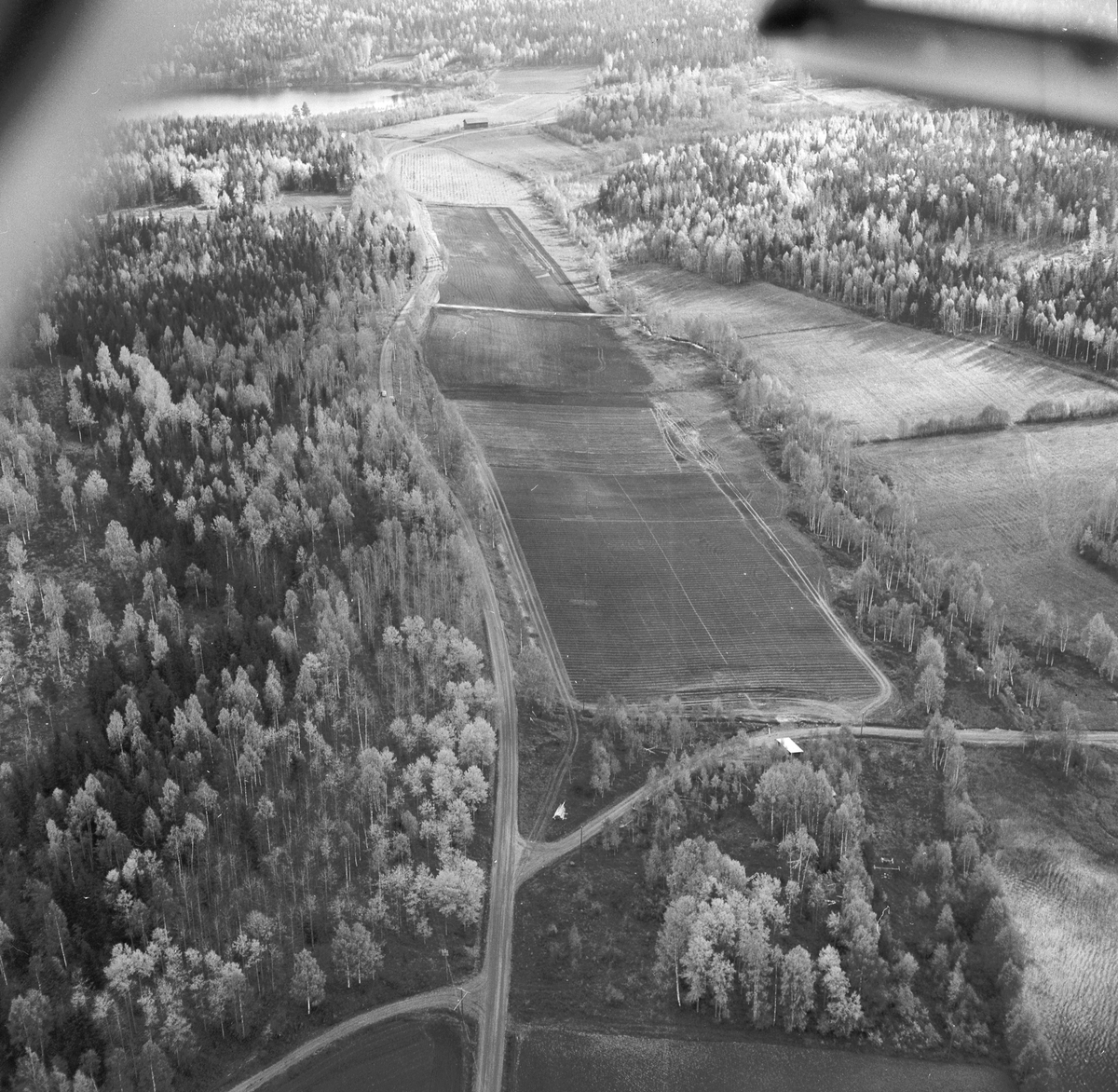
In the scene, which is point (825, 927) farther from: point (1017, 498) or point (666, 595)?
point (1017, 498)

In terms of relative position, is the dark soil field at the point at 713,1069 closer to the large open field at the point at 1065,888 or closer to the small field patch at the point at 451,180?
the large open field at the point at 1065,888

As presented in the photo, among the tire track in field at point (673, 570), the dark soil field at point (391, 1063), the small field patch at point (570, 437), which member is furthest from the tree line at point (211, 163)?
the dark soil field at point (391, 1063)

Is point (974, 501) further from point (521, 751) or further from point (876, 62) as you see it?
point (876, 62)

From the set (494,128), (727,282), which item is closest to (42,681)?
(727,282)

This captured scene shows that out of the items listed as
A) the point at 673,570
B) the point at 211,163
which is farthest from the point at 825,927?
the point at 211,163

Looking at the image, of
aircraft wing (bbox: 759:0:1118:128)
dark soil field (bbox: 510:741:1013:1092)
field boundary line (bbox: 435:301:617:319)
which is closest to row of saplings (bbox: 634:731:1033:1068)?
dark soil field (bbox: 510:741:1013:1092)

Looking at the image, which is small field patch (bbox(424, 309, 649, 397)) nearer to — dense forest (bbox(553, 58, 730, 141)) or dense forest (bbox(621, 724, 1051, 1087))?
dense forest (bbox(621, 724, 1051, 1087))
